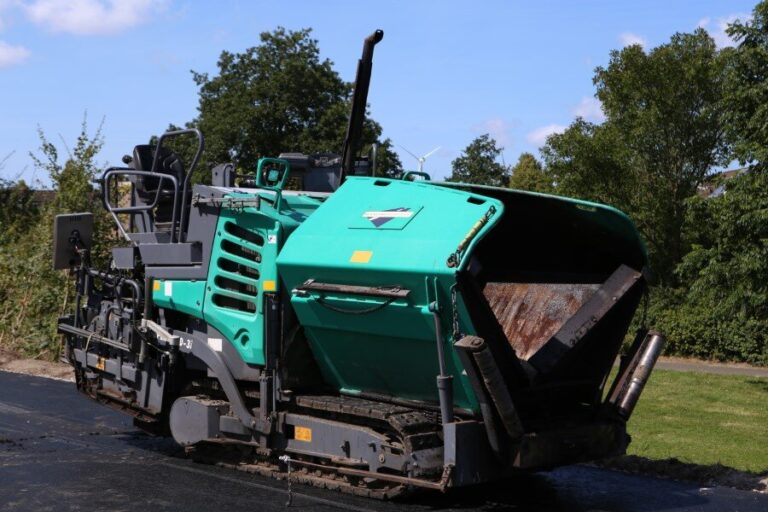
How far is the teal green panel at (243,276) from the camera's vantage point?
273 inches

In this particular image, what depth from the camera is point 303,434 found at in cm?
682

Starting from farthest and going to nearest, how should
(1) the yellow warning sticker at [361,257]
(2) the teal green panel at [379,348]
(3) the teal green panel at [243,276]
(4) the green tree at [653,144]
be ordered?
(4) the green tree at [653,144] < (3) the teal green panel at [243,276] < (1) the yellow warning sticker at [361,257] < (2) the teal green panel at [379,348]

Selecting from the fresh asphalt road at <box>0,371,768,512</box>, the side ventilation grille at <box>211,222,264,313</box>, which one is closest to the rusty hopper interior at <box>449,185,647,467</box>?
the fresh asphalt road at <box>0,371,768,512</box>

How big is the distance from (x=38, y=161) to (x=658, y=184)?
15.9 metres

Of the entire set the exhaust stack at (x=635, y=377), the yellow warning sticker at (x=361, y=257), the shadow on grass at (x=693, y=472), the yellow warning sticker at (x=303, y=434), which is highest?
the yellow warning sticker at (x=361, y=257)

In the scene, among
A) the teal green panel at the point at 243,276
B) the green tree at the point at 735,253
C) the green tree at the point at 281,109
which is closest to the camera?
the teal green panel at the point at 243,276

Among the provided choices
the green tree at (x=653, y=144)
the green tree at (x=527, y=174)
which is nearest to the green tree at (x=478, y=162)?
the green tree at (x=527, y=174)

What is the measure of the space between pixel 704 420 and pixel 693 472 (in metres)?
5.02

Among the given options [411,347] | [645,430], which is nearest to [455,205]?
[411,347]

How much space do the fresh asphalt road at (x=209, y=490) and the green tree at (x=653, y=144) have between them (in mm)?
18072

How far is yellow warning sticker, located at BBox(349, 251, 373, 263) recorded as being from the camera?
20.4 ft

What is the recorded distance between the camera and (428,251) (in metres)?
5.91

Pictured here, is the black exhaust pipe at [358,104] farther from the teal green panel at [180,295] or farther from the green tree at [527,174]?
the green tree at [527,174]

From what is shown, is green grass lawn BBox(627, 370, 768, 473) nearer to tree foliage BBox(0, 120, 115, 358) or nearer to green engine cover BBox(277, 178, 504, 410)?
green engine cover BBox(277, 178, 504, 410)
